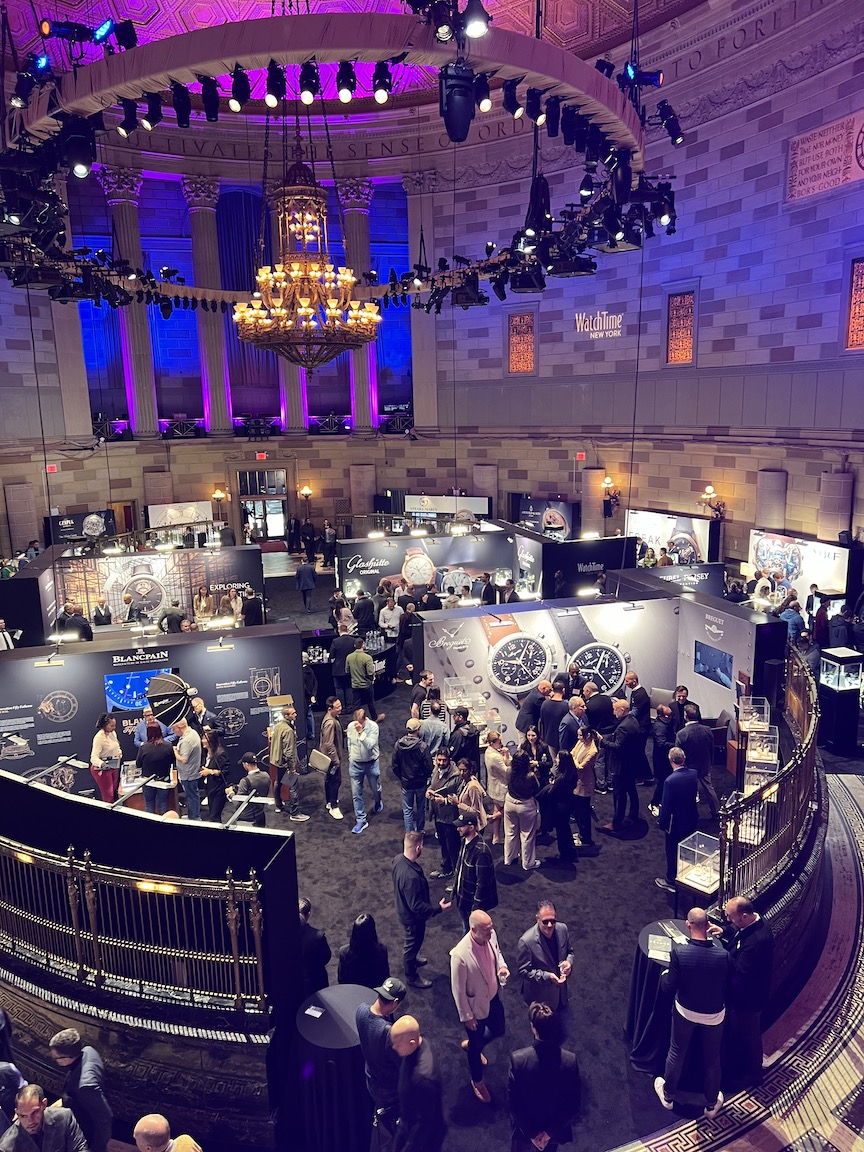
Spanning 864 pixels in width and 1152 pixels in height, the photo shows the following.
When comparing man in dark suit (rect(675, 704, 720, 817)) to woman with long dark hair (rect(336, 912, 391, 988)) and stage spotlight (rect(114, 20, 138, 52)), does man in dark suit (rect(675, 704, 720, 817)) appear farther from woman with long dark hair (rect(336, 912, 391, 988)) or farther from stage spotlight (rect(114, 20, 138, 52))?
stage spotlight (rect(114, 20, 138, 52))

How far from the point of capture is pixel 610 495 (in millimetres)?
22234

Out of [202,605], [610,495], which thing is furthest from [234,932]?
[610,495]

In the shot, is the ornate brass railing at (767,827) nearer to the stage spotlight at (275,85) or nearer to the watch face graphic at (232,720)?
the watch face graphic at (232,720)

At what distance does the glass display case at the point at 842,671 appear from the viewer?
35.8 feet

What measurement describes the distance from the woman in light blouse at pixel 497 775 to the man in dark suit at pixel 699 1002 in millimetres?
3046

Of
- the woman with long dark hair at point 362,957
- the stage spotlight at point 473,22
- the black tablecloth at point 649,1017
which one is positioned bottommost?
the black tablecloth at point 649,1017

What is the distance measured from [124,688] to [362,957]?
575 cm

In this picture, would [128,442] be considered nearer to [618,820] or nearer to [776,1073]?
[618,820]

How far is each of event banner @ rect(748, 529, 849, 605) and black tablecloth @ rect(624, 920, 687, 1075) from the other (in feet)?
36.0

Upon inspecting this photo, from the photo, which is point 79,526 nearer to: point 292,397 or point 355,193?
point 292,397

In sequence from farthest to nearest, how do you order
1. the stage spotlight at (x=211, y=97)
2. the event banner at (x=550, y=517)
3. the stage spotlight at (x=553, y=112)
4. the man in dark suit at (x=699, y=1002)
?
the event banner at (x=550, y=517)
the stage spotlight at (x=553, y=112)
the stage spotlight at (x=211, y=97)
the man in dark suit at (x=699, y=1002)

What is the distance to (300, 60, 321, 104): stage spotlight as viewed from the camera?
6.98 m

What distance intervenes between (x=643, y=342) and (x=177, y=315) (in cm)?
1424

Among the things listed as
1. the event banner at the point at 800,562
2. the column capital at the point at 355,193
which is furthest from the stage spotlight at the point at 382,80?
the column capital at the point at 355,193
